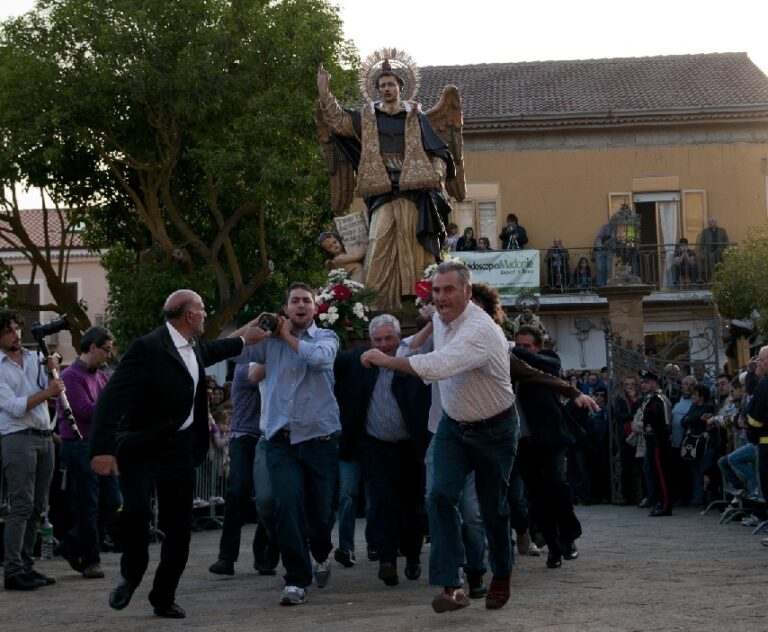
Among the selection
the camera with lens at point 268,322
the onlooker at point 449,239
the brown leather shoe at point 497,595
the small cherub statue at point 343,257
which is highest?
the onlooker at point 449,239

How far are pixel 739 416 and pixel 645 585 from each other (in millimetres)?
7199

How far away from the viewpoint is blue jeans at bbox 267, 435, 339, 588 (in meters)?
9.91

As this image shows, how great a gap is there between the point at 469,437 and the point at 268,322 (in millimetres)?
1557

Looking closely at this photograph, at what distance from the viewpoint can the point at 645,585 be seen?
33.7ft

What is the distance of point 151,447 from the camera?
9.42m

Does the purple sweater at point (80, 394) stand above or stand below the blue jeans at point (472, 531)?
above

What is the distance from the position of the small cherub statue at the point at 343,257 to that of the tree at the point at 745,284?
16.3m

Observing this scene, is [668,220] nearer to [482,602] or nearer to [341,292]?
[341,292]

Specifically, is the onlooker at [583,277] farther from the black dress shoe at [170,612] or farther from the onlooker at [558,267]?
the black dress shoe at [170,612]

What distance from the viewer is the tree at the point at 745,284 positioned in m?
30.9

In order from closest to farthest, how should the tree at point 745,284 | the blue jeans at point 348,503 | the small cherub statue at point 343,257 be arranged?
1. the blue jeans at point 348,503
2. the small cherub statue at point 343,257
3. the tree at point 745,284

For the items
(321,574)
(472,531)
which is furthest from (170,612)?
(472,531)

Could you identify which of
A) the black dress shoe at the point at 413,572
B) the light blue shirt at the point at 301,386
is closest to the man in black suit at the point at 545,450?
the black dress shoe at the point at 413,572

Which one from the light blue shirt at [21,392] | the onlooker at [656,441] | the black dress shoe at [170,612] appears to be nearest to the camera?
the black dress shoe at [170,612]
